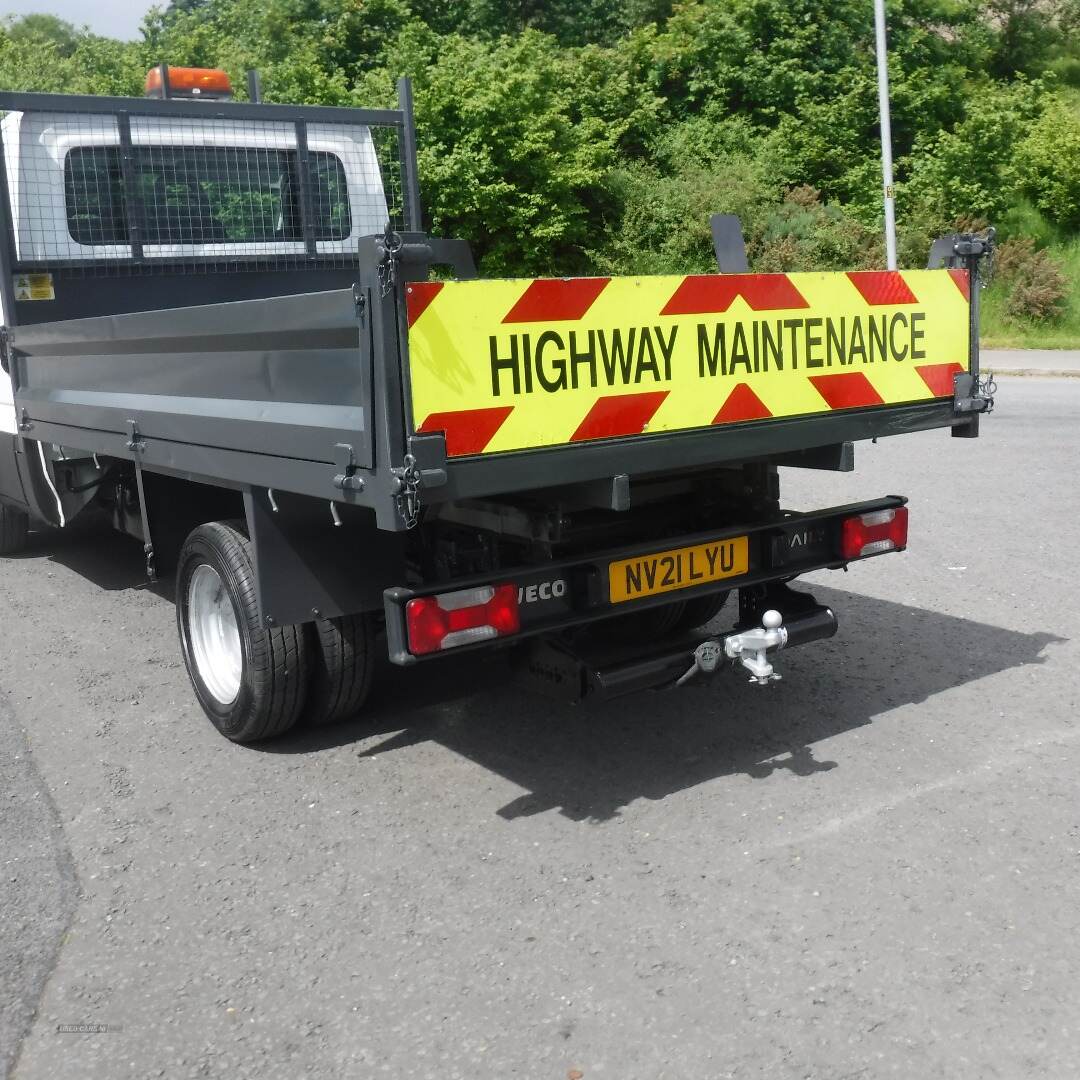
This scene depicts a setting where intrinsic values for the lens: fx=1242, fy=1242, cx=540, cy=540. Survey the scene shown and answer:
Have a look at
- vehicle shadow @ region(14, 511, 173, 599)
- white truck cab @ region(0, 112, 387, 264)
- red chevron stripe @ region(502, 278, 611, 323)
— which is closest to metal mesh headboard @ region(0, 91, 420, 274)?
white truck cab @ region(0, 112, 387, 264)

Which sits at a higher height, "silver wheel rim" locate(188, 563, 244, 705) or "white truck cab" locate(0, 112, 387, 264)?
"white truck cab" locate(0, 112, 387, 264)

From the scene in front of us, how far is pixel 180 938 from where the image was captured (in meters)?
3.26

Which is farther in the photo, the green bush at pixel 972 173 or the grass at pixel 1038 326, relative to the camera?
the green bush at pixel 972 173

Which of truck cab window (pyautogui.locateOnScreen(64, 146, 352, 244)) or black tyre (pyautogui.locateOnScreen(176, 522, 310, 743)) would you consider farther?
truck cab window (pyautogui.locateOnScreen(64, 146, 352, 244))

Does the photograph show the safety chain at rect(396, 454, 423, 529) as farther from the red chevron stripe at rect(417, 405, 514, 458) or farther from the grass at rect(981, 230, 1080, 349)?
the grass at rect(981, 230, 1080, 349)

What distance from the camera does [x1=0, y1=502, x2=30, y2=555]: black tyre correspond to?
771cm

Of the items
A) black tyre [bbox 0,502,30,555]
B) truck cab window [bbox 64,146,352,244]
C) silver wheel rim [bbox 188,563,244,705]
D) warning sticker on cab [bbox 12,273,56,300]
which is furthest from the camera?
black tyre [bbox 0,502,30,555]

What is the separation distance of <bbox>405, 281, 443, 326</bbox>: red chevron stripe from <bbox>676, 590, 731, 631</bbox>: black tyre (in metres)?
2.37

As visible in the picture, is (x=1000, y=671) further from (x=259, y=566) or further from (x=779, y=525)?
(x=259, y=566)

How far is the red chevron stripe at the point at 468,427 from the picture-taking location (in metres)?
3.26

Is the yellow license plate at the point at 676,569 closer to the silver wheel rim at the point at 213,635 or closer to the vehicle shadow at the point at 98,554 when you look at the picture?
the silver wheel rim at the point at 213,635

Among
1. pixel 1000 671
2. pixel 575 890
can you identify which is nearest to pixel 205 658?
pixel 575 890

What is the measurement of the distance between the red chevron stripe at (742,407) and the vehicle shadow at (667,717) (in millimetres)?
1209

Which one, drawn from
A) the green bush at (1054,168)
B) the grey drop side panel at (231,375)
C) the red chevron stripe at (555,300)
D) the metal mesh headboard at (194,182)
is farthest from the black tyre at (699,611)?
the green bush at (1054,168)
